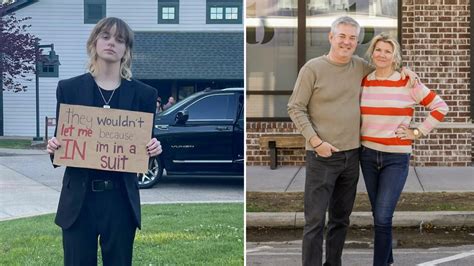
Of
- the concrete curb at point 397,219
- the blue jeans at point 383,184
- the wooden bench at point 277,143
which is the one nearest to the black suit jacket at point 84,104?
the blue jeans at point 383,184

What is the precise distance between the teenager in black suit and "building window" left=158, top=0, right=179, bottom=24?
17 centimetres

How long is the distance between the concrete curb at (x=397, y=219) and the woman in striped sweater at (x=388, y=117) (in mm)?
3641

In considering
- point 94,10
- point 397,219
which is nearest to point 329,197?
point 94,10

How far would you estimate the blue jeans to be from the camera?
4930 mm

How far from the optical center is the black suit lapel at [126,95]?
3.70 m

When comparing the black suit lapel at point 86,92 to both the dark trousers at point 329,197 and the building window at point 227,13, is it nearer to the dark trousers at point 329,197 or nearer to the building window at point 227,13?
the building window at point 227,13

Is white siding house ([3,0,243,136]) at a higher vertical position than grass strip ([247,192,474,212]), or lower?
higher

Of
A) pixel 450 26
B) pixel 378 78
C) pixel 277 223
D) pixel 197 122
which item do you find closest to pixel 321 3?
pixel 450 26


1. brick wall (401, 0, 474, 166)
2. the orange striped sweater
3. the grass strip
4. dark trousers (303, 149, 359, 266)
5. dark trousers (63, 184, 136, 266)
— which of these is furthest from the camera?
brick wall (401, 0, 474, 166)

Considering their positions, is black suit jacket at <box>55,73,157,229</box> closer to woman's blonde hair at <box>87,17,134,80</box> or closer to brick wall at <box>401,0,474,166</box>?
woman's blonde hair at <box>87,17,134,80</box>

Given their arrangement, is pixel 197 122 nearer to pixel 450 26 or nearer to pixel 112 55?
pixel 112 55

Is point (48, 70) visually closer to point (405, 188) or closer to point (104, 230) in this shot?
point (104, 230)

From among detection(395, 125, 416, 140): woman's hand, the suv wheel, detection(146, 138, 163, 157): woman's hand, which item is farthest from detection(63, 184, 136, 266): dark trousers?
detection(395, 125, 416, 140): woman's hand

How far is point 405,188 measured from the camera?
10.2 m
